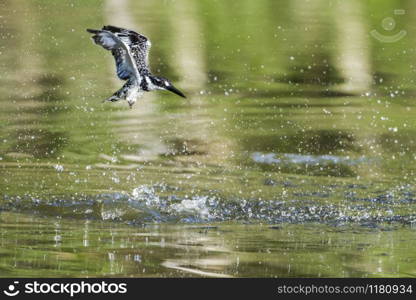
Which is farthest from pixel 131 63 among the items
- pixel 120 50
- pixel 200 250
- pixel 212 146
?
pixel 212 146

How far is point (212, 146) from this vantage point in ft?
39.5

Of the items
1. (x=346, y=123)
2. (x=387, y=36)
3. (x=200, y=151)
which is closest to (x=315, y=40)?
(x=387, y=36)

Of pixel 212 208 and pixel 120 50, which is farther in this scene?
pixel 212 208

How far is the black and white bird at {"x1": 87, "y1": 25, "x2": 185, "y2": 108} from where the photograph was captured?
9.06 m

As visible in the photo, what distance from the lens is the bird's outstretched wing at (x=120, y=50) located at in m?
8.91

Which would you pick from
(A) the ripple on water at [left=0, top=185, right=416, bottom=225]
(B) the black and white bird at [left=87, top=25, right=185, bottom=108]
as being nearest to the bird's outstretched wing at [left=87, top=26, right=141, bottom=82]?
(B) the black and white bird at [left=87, top=25, right=185, bottom=108]

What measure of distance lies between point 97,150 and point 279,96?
3169 millimetres

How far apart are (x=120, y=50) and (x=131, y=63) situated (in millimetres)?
128

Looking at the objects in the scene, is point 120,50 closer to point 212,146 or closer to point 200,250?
point 200,250

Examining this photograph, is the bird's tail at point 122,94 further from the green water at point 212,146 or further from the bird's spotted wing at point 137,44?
the green water at point 212,146

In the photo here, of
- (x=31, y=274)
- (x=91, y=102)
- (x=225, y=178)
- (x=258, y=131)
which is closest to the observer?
(x=31, y=274)

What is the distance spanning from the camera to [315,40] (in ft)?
57.1

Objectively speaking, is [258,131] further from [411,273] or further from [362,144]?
[411,273]

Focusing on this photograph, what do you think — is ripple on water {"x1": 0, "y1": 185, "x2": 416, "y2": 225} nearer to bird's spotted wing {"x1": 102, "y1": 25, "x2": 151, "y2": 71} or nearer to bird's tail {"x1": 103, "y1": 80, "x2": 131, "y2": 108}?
bird's tail {"x1": 103, "y1": 80, "x2": 131, "y2": 108}
